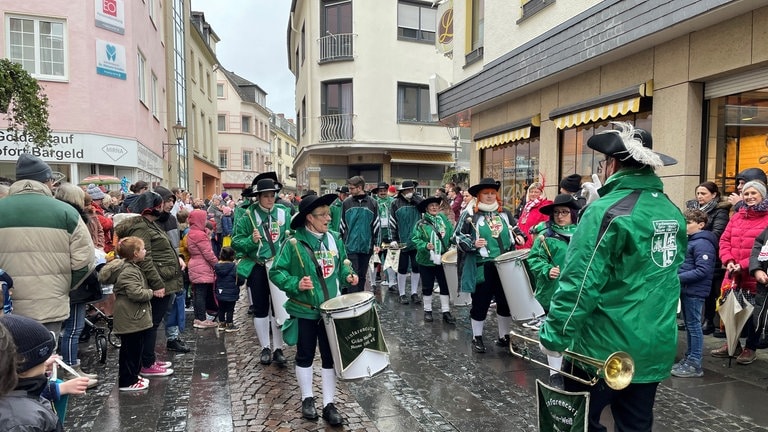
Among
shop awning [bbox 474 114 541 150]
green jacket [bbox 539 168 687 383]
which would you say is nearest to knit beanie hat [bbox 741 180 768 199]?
green jacket [bbox 539 168 687 383]

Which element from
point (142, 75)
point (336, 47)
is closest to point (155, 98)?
point (142, 75)

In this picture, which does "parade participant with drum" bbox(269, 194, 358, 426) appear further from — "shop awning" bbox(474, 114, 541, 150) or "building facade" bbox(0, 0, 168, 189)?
"building facade" bbox(0, 0, 168, 189)

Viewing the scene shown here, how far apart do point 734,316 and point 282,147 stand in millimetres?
73743

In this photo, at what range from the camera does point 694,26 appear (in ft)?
22.9

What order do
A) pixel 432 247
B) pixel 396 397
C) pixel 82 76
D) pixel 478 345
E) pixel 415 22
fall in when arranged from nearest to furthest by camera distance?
1. pixel 396 397
2. pixel 478 345
3. pixel 432 247
4. pixel 82 76
5. pixel 415 22

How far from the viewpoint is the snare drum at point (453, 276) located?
24.4 feet

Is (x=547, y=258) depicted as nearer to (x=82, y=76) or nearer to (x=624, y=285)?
(x=624, y=285)

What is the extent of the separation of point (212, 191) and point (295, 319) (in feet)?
120

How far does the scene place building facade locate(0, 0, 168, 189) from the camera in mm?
14719

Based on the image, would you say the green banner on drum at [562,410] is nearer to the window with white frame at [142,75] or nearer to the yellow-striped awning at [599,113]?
the yellow-striped awning at [599,113]

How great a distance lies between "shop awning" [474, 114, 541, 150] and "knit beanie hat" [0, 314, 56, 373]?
407 inches

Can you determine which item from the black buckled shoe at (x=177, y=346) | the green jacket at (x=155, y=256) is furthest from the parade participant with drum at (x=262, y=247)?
the black buckled shoe at (x=177, y=346)

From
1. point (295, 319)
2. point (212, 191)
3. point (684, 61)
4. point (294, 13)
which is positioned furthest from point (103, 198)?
point (212, 191)

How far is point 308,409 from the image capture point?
4.45 m
